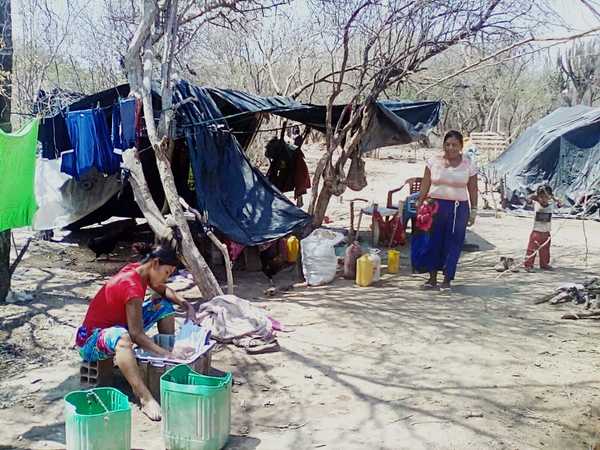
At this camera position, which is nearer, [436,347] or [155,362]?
[155,362]

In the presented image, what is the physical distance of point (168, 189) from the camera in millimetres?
5664

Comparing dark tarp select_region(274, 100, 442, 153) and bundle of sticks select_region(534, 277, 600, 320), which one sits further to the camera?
Answer: dark tarp select_region(274, 100, 442, 153)

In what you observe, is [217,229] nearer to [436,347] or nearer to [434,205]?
[434,205]

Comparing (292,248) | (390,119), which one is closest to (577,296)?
(390,119)

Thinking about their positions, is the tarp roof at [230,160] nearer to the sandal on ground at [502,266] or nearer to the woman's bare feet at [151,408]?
the sandal on ground at [502,266]

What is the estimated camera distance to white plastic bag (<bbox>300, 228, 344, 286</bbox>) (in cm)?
665

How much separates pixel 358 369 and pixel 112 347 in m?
1.62

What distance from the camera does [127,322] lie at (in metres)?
3.62

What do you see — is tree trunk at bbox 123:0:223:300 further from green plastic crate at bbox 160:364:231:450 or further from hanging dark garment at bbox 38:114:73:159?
green plastic crate at bbox 160:364:231:450

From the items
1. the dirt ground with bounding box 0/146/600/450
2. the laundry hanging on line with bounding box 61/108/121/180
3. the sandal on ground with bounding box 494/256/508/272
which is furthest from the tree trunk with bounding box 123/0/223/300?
the sandal on ground with bounding box 494/256/508/272

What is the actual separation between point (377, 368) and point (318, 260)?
7.91ft

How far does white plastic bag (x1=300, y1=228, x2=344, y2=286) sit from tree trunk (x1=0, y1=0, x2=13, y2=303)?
280 cm

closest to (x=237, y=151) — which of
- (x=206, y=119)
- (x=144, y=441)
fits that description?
(x=206, y=119)

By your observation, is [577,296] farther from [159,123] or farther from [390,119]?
A: [159,123]
